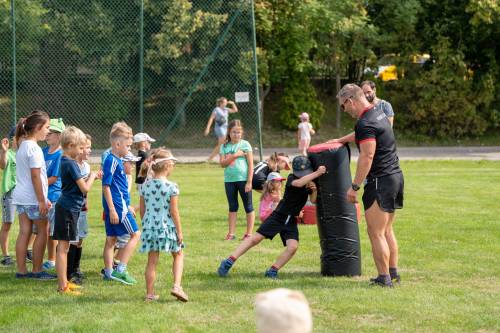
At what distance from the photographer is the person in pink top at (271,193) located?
10.7 meters

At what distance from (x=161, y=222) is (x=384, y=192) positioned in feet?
7.02

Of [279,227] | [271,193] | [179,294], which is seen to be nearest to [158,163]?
[179,294]

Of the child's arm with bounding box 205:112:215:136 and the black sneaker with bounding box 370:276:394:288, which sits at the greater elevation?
the child's arm with bounding box 205:112:215:136

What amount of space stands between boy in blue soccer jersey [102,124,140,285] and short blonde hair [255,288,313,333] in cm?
534

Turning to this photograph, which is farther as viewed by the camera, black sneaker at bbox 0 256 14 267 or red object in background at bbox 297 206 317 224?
red object in background at bbox 297 206 317 224

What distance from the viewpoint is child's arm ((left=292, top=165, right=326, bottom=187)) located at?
8.30 meters

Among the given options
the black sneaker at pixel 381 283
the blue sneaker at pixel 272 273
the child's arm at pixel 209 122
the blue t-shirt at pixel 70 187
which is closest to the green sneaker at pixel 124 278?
the blue t-shirt at pixel 70 187

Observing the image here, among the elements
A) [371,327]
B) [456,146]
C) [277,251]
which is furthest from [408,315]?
[456,146]

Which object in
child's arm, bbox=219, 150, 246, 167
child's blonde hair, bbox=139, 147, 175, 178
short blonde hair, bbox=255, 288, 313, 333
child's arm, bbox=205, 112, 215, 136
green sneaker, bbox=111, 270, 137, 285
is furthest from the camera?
child's arm, bbox=205, 112, 215, 136

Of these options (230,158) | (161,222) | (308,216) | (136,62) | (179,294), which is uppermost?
(136,62)

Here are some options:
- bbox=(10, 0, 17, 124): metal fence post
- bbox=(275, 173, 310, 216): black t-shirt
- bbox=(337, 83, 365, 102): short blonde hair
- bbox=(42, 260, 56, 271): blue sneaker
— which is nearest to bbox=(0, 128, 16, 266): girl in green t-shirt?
bbox=(42, 260, 56, 271): blue sneaker

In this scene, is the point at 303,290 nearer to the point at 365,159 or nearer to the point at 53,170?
the point at 365,159

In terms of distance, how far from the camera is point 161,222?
24.0ft

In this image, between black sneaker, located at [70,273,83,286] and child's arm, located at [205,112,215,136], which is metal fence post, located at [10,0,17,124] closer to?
child's arm, located at [205,112,215,136]
